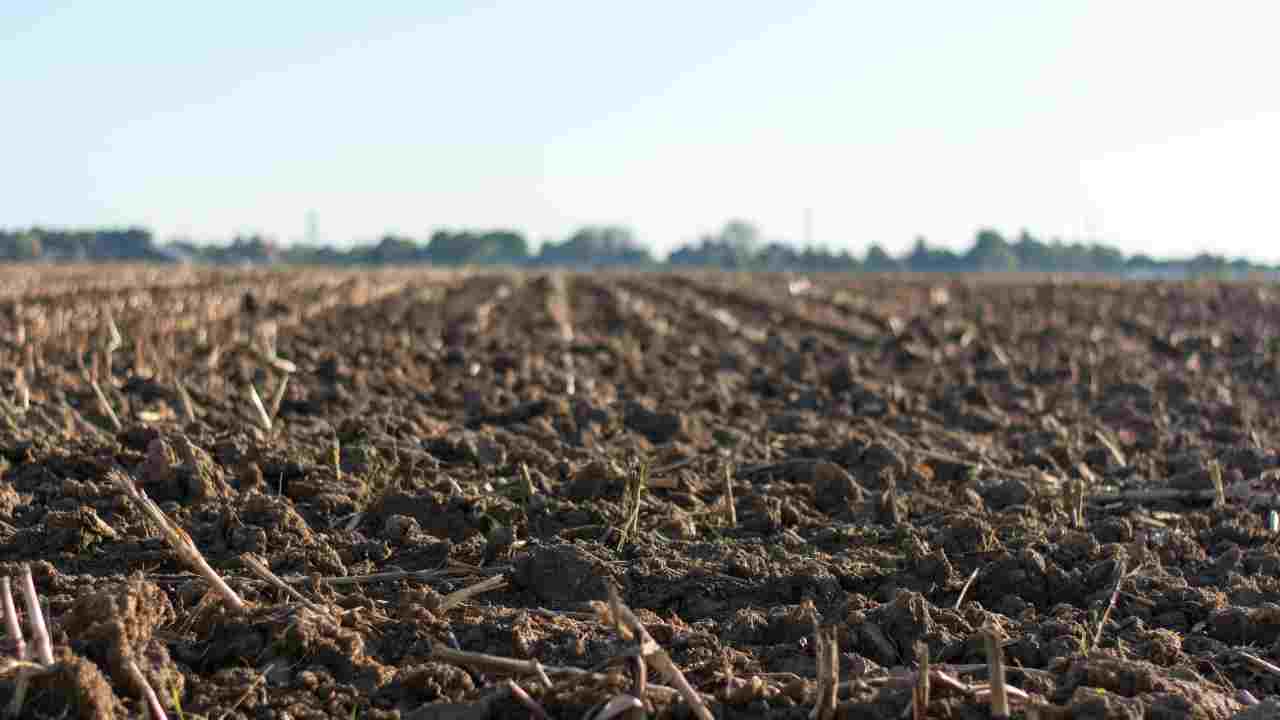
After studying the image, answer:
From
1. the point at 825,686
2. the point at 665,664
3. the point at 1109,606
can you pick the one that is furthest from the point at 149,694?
the point at 1109,606

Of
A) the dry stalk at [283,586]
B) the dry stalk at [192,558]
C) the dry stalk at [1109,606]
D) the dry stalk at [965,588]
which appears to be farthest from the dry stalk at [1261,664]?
the dry stalk at [192,558]

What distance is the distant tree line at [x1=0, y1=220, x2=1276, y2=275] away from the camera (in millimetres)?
76375

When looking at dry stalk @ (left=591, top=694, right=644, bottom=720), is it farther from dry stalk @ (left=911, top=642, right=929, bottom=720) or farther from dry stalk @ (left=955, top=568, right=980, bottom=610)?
dry stalk @ (left=955, top=568, right=980, bottom=610)

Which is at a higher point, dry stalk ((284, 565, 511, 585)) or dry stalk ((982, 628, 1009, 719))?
dry stalk ((982, 628, 1009, 719))

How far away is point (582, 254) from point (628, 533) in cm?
8908

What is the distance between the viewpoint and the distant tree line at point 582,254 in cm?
7638

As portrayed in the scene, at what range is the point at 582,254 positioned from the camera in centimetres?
9344

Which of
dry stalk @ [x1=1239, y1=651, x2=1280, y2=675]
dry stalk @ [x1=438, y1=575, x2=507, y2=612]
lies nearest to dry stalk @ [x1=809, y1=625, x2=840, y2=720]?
dry stalk @ [x1=438, y1=575, x2=507, y2=612]

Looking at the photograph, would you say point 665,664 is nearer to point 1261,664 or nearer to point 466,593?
point 466,593

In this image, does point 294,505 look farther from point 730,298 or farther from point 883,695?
point 730,298

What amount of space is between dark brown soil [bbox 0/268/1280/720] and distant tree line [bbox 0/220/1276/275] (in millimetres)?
64131

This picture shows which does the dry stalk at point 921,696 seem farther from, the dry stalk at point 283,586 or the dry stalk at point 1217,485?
the dry stalk at point 1217,485

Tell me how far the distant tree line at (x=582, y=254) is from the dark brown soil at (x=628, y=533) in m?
64.1

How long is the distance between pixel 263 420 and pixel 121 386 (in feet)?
6.49
